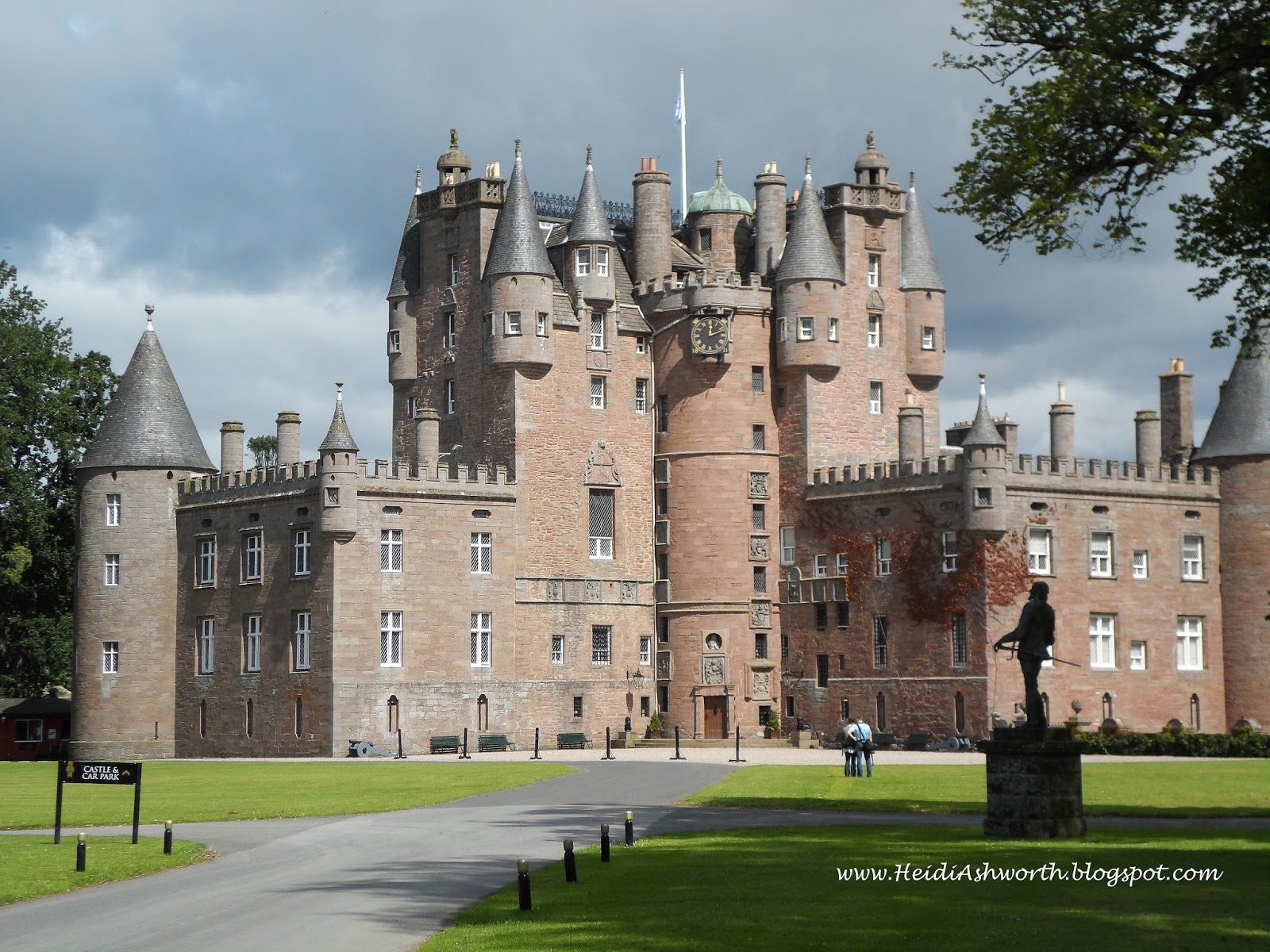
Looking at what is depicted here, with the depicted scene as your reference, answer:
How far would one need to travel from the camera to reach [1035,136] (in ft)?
101

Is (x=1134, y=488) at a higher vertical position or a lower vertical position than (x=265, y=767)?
higher

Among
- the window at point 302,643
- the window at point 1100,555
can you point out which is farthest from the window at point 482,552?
the window at point 1100,555

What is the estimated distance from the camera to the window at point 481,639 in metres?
71.9

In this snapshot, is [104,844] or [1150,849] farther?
[104,844]

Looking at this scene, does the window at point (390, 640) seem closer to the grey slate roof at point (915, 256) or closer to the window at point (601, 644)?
the window at point (601, 644)

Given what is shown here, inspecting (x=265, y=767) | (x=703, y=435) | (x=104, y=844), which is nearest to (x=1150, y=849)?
(x=104, y=844)

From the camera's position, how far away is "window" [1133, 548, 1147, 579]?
71.2 meters

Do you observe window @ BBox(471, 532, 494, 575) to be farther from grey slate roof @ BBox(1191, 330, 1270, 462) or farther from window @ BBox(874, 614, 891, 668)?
grey slate roof @ BBox(1191, 330, 1270, 462)

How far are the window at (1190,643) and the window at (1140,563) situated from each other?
7.46 feet

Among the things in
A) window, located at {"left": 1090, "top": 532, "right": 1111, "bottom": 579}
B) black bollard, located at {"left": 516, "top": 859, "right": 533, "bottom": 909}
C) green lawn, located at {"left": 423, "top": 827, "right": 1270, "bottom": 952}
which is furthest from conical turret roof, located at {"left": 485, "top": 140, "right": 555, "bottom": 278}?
black bollard, located at {"left": 516, "top": 859, "right": 533, "bottom": 909}

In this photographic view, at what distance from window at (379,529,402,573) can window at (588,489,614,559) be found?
27.2 ft

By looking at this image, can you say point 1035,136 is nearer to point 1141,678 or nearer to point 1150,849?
point 1150,849

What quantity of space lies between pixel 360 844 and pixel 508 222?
45459mm

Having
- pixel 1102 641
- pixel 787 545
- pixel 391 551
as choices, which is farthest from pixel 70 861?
pixel 787 545
